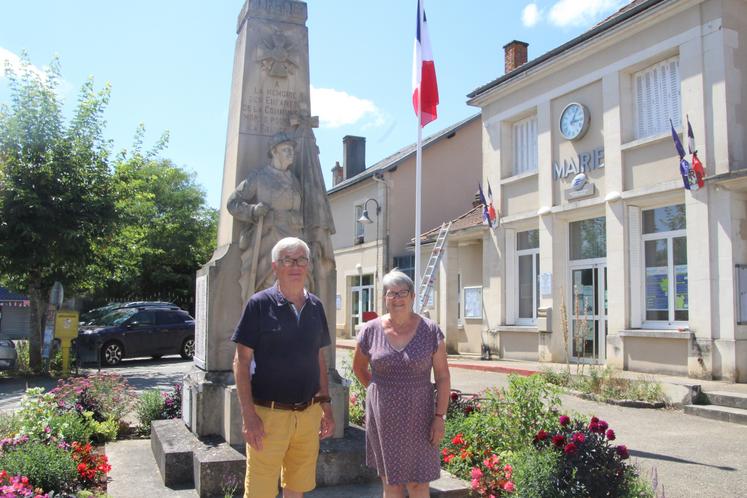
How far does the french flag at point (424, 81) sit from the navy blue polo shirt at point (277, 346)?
770cm

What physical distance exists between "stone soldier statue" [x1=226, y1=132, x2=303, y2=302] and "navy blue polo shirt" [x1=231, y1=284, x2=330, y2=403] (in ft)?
6.33

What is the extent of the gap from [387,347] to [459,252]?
17.4 meters

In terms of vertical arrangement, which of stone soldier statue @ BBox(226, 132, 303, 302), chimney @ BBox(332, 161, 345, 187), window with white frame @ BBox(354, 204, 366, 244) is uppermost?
chimney @ BBox(332, 161, 345, 187)

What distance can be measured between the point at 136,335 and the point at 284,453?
15.7 metres

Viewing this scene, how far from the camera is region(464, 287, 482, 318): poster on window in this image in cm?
1870

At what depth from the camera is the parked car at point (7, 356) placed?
46.0 feet

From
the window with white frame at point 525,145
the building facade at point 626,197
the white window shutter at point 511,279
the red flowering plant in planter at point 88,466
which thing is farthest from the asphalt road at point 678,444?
the window with white frame at point 525,145

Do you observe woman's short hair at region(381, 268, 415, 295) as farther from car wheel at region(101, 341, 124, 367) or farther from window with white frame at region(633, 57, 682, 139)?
car wheel at region(101, 341, 124, 367)

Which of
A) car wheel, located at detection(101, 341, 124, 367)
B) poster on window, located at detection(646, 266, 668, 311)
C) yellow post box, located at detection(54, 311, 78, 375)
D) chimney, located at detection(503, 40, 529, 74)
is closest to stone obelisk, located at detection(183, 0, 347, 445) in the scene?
yellow post box, located at detection(54, 311, 78, 375)

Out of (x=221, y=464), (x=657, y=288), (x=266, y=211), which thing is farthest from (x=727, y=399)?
(x=221, y=464)

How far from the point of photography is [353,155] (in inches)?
1282

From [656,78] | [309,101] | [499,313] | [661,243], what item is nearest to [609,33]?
[656,78]

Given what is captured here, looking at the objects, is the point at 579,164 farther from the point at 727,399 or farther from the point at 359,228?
the point at 359,228

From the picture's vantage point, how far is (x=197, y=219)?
3731 centimetres
